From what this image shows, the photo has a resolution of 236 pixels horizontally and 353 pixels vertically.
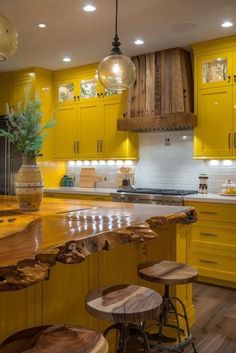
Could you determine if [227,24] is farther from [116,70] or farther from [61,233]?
[61,233]

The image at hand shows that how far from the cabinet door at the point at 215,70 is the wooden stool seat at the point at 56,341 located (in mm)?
3592

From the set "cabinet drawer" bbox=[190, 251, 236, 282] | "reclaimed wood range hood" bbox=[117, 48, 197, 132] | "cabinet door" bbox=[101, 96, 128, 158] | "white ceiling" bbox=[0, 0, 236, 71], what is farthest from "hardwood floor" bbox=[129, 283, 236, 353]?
"white ceiling" bbox=[0, 0, 236, 71]

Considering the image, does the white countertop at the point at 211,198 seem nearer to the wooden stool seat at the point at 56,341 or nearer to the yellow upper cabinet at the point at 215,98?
the yellow upper cabinet at the point at 215,98

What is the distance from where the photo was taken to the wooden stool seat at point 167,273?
85.4 inches

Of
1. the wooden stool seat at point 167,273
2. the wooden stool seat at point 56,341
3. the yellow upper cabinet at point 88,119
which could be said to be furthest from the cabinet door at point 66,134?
the wooden stool seat at point 56,341

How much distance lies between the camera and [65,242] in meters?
1.57

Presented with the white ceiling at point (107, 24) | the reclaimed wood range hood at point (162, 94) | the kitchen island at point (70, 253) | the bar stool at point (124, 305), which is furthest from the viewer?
the reclaimed wood range hood at point (162, 94)

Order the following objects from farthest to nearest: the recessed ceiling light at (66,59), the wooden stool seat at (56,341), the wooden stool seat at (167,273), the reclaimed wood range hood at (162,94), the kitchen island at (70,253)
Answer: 1. the recessed ceiling light at (66,59)
2. the reclaimed wood range hood at (162,94)
3. the wooden stool seat at (167,273)
4. the kitchen island at (70,253)
5. the wooden stool seat at (56,341)

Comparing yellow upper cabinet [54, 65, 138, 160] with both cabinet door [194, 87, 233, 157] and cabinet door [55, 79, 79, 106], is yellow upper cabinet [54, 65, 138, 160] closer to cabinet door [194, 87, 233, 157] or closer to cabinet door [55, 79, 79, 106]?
cabinet door [55, 79, 79, 106]

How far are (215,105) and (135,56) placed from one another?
53.3 inches

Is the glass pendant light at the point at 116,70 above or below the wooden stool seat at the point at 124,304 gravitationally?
above

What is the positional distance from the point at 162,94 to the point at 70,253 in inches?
138

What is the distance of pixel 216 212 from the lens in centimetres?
403

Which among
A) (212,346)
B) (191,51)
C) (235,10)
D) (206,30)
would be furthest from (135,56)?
(212,346)
